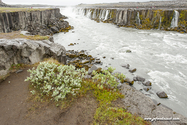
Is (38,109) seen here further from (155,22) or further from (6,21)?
(155,22)

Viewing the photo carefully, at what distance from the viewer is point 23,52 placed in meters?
10.8

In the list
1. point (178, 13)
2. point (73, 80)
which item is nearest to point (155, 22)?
point (178, 13)

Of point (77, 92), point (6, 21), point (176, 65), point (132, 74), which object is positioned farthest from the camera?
point (6, 21)

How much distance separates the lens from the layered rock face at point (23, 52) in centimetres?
930

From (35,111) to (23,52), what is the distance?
6414 millimetres

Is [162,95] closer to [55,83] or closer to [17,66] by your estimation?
[55,83]

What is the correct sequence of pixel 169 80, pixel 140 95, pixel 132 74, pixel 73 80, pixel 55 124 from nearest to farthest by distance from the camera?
1. pixel 55 124
2. pixel 73 80
3. pixel 140 95
4. pixel 169 80
5. pixel 132 74

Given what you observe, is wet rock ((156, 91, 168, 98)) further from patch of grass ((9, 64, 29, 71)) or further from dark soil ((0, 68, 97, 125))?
patch of grass ((9, 64, 29, 71))

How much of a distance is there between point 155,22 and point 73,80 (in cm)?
4440

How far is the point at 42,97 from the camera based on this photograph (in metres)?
7.59

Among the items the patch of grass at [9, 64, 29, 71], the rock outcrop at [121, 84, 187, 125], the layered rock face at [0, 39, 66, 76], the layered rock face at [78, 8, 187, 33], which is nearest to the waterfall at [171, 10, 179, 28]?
the layered rock face at [78, 8, 187, 33]

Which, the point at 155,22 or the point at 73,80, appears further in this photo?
the point at 155,22

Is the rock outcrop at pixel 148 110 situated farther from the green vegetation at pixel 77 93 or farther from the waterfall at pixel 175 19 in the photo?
the waterfall at pixel 175 19

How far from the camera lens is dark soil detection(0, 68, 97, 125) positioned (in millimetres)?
6316
